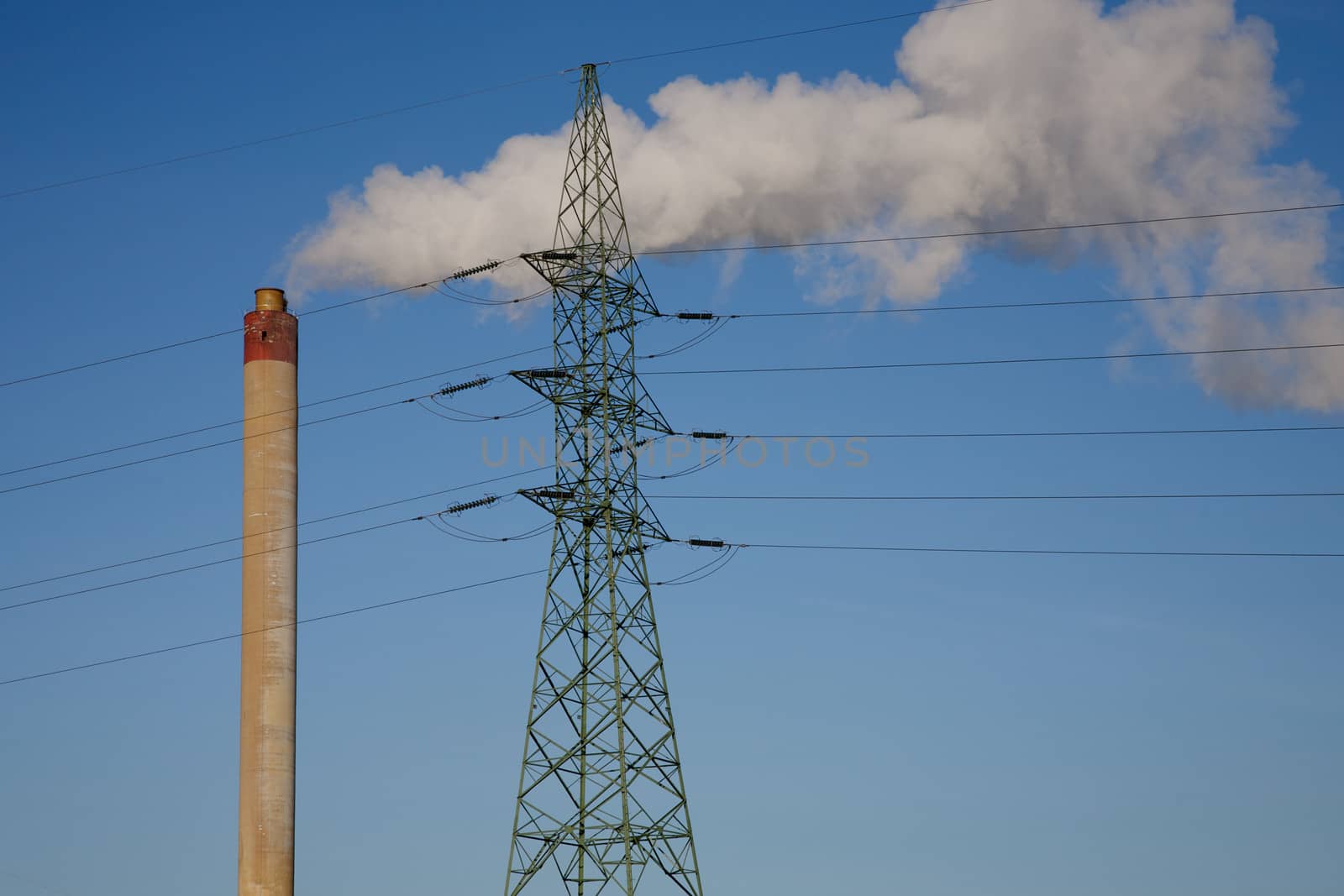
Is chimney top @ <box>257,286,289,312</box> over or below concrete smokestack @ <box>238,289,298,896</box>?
over

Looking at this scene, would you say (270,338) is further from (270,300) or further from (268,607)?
(268,607)

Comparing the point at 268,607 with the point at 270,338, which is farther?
the point at 270,338

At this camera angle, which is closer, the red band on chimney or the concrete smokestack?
the concrete smokestack

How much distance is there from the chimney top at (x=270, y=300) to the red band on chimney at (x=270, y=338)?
1.00 feet

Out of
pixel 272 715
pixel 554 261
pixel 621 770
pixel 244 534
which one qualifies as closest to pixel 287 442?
pixel 244 534

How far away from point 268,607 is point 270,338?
9.19 metres

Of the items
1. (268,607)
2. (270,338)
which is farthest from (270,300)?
(268,607)

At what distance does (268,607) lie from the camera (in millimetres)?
53656

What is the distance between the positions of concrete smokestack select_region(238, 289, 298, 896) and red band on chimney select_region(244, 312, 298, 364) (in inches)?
1.5

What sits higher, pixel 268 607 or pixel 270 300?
pixel 270 300

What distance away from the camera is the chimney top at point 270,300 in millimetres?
56906

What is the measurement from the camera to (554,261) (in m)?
41.9

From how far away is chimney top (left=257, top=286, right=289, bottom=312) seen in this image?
2240 inches

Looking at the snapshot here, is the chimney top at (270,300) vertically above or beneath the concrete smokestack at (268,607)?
above
